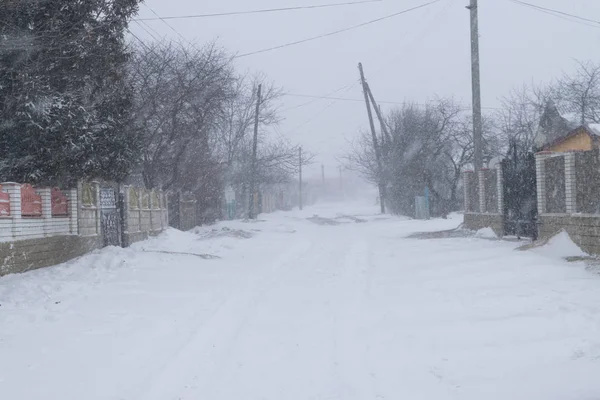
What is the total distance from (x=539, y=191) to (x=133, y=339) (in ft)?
33.2

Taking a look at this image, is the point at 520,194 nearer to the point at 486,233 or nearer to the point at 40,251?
the point at 486,233

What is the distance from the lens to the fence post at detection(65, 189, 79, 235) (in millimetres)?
14203

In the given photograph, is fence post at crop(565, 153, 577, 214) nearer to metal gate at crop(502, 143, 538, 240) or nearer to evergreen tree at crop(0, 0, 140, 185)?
metal gate at crop(502, 143, 538, 240)

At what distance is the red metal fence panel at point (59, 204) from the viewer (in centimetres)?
1353

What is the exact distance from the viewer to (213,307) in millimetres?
9109

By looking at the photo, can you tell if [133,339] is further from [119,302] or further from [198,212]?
[198,212]

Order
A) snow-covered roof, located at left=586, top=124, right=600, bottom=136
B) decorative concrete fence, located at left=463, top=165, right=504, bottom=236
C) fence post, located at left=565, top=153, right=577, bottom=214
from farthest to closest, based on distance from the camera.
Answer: snow-covered roof, located at left=586, top=124, right=600, bottom=136 → decorative concrete fence, located at left=463, top=165, right=504, bottom=236 → fence post, located at left=565, top=153, right=577, bottom=214

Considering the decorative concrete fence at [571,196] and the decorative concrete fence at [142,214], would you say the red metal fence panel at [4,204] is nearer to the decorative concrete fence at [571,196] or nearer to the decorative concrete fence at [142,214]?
the decorative concrete fence at [142,214]

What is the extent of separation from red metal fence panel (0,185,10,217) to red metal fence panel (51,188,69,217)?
7.50 ft

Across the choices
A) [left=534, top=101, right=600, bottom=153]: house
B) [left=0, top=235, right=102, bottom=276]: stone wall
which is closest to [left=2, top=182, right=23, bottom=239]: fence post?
[left=0, top=235, right=102, bottom=276]: stone wall

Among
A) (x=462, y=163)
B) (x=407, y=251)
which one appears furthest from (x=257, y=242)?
(x=462, y=163)

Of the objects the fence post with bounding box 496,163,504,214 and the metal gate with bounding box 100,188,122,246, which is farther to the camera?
the fence post with bounding box 496,163,504,214

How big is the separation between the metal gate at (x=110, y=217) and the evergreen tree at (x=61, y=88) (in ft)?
8.07

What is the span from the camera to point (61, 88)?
1256 cm
